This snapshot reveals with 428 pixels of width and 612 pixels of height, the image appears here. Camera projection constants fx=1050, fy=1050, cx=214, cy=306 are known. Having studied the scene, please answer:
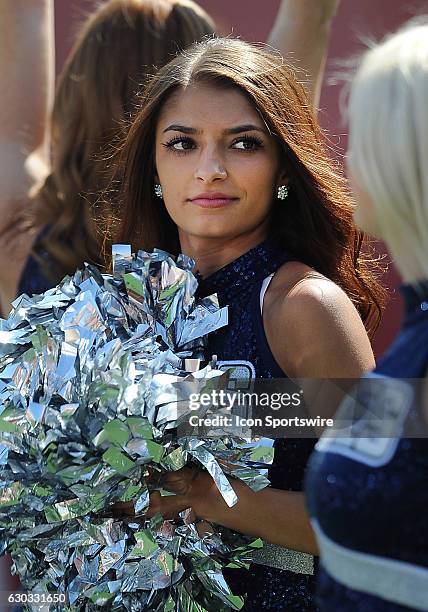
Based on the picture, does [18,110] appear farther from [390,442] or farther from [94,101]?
[390,442]

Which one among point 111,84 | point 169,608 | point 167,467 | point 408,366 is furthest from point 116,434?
point 111,84

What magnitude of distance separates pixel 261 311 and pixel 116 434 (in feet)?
1.33

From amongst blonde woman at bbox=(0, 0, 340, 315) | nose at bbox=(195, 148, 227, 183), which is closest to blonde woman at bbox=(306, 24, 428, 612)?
nose at bbox=(195, 148, 227, 183)

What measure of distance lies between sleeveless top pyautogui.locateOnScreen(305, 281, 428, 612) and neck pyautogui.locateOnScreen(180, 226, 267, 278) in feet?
2.38

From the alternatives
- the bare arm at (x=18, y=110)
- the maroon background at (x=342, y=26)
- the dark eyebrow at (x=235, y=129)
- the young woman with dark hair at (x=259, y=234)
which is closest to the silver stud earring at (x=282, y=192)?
the young woman with dark hair at (x=259, y=234)


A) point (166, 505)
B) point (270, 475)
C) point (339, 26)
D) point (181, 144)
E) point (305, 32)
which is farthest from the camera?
point (339, 26)

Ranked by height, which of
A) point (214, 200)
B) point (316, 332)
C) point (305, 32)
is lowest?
point (316, 332)

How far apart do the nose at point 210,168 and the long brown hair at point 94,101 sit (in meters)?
0.58

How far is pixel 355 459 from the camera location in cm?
116

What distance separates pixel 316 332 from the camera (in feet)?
5.42

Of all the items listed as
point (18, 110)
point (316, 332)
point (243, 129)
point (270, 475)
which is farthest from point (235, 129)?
point (18, 110)

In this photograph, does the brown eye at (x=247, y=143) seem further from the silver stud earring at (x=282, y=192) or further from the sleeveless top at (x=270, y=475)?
the sleeveless top at (x=270, y=475)

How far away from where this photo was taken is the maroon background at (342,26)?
2666 millimetres

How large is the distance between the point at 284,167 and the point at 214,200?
6.0 inches
